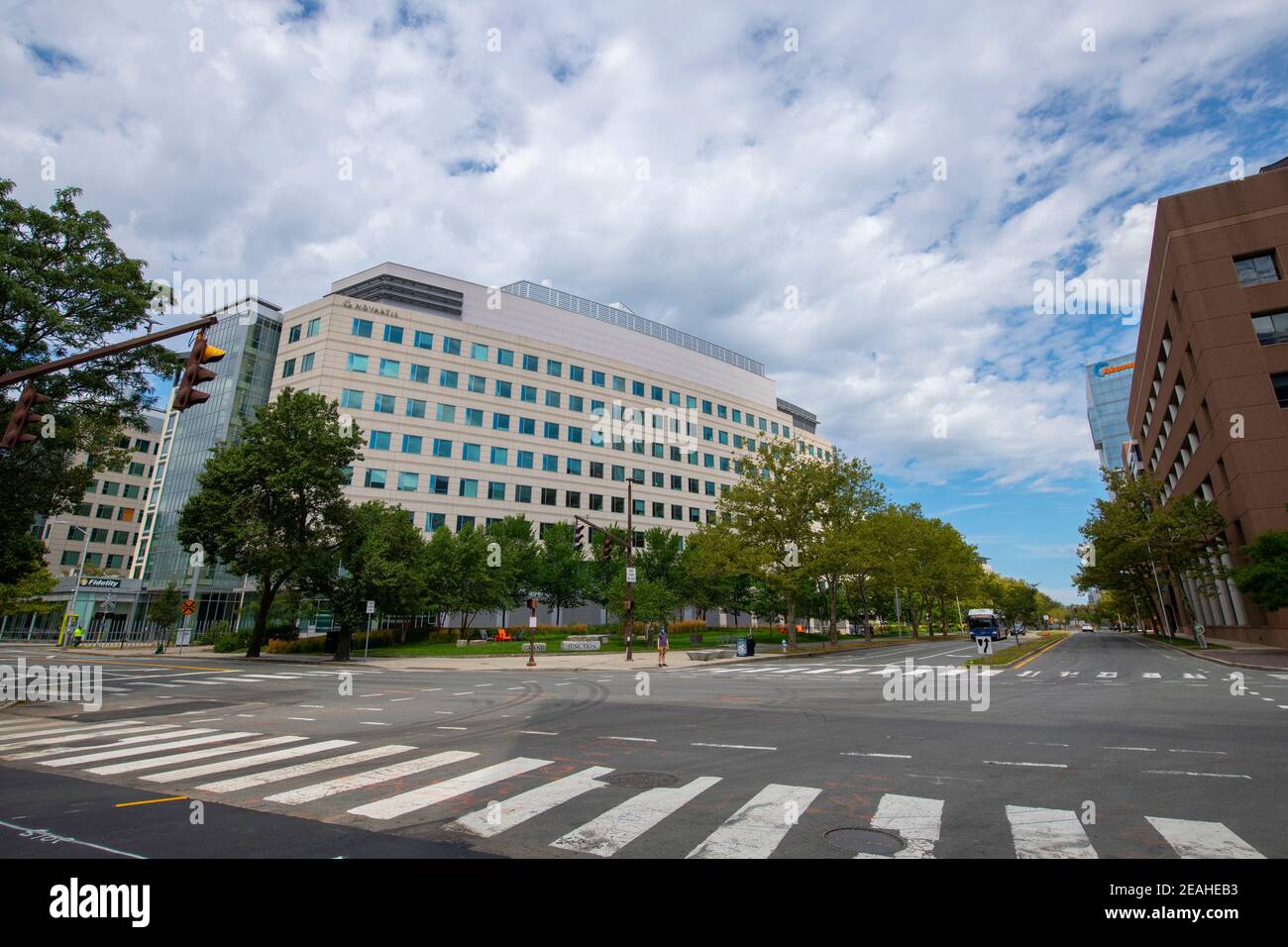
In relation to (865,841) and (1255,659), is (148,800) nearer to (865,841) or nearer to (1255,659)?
(865,841)

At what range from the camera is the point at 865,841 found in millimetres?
5262

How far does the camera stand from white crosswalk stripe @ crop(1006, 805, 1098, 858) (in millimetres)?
4902

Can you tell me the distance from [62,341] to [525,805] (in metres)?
22.1

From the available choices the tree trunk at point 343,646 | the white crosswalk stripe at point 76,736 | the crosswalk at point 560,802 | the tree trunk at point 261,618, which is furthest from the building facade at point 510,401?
the crosswalk at point 560,802

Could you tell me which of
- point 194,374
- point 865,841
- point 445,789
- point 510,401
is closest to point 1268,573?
point 865,841

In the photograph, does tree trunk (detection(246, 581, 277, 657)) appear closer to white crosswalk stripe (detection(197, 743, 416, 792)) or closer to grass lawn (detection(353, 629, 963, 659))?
grass lawn (detection(353, 629, 963, 659))

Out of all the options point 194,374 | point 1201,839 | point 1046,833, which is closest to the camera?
point 1201,839

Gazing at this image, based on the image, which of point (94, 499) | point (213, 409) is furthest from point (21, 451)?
point (94, 499)

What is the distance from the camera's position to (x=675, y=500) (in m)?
72.8

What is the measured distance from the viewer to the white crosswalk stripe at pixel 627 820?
518cm

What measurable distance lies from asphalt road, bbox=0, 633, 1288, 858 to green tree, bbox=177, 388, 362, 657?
817 inches

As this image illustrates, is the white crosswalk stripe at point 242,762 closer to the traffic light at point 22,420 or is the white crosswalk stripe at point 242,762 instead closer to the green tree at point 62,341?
the traffic light at point 22,420

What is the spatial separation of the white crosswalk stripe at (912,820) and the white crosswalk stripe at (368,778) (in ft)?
18.1
